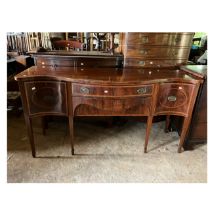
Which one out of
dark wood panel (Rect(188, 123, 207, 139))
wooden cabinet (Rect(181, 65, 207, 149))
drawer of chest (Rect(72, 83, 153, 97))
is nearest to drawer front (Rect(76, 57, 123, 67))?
drawer of chest (Rect(72, 83, 153, 97))

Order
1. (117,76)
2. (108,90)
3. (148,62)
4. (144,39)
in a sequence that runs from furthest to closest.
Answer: (148,62)
(144,39)
(117,76)
(108,90)

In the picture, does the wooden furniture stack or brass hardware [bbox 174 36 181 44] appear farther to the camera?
brass hardware [bbox 174 36 181 44]

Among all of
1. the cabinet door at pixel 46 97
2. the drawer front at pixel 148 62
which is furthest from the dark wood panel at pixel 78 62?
the cabinet door at pixel 46 97

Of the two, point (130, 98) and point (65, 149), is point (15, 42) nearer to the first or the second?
point (65, 149)

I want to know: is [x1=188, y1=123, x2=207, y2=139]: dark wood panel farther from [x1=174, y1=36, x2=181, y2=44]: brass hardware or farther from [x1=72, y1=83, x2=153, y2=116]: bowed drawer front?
[x1=174, y1=36, x2=181, y2=44]: brass hardware

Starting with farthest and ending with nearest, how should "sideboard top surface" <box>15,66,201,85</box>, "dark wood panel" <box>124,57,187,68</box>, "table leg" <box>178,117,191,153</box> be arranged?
1. "dark wood panel" <box>124,57,187,68</box>
2. "table leg" <box>178,117,191,153</box>
3. "sideboard top surface" <box>15,66,201,85</box>

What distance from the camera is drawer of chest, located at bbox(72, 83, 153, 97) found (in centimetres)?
137

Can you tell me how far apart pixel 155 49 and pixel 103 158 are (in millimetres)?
1171

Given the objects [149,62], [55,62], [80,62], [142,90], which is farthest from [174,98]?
[55,62]

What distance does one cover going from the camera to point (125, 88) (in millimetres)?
1377

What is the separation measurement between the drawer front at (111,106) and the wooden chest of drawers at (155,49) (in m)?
0.50

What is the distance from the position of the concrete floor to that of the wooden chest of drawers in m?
0.83

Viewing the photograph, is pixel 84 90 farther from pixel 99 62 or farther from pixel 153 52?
pixel 153 52
